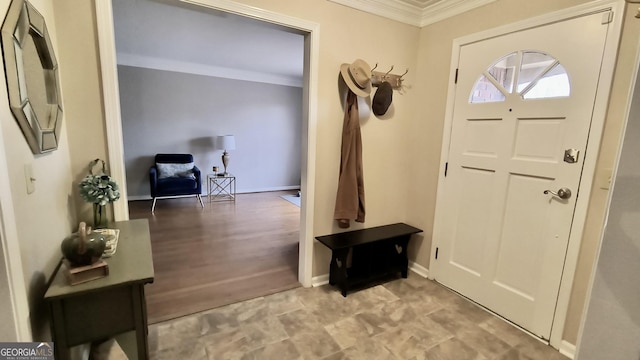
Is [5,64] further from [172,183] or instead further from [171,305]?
[172,183]

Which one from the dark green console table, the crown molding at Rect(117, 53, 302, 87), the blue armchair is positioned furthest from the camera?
the crown molding at Rect(117, 53, 302, 87)

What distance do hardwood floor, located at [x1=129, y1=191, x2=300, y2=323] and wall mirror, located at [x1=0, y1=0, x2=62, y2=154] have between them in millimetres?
1366

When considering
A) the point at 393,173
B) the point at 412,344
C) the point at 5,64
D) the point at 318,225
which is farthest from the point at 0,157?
the point at 393,173

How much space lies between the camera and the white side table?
558cm

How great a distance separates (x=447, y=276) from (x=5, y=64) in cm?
287

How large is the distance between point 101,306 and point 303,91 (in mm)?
1762

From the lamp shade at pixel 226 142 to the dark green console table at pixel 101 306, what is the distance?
174 inches

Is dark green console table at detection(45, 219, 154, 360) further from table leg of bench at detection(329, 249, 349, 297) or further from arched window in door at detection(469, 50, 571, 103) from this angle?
Answer: arched window in door at detection(469, 50, 571, 103)

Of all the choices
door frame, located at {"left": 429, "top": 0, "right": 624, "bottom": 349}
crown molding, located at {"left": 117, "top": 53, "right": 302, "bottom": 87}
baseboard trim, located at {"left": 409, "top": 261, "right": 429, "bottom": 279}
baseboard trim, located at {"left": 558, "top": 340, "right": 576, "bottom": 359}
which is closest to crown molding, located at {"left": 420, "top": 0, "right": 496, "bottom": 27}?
door frame, located at {"left": 429, "top": 0, "right": 624, "bottom": 349}

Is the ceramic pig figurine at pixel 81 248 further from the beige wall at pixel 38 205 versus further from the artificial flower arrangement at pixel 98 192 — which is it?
the artificial flower arrangement at pixel 98 192

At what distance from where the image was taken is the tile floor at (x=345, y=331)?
1.70 meters

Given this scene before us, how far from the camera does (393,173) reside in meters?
2.70

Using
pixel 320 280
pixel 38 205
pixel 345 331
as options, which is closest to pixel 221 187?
pixel 320 280

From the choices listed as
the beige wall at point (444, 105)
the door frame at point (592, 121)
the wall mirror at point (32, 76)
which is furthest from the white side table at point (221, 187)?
the door frame at point (592, 121)
